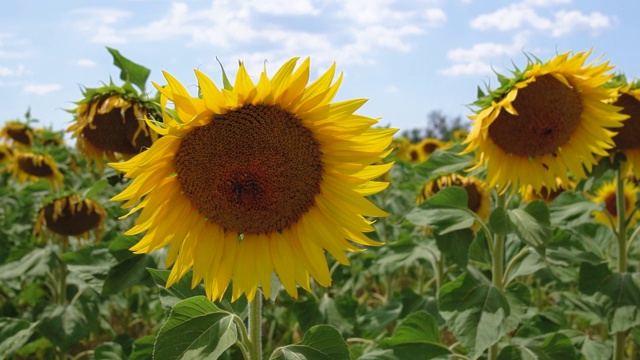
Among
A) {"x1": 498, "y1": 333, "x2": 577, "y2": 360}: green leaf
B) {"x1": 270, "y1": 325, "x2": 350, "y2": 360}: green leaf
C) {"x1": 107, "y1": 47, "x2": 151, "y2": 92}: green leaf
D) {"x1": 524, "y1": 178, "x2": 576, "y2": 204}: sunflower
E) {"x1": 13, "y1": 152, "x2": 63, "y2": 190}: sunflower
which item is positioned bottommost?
{"x1": 498, "y1": 333, "x2": 577, "y2": 360}: green leaf

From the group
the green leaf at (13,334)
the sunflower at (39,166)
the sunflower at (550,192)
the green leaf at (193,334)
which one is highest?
the sunflower at (550,192)

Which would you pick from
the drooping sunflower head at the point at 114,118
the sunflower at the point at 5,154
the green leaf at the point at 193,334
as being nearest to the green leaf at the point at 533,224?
the green leaf at the point at 193,334

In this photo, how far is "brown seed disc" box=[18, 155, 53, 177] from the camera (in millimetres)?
6384

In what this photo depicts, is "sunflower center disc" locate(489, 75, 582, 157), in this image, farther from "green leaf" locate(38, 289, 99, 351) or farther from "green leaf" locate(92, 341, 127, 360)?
"green leaf" locate(38, 289, 99, 351)

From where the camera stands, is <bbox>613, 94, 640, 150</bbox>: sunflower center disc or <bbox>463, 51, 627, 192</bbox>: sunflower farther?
<bbox>613, 94, 640, 150</bbox>: sunflower center disc

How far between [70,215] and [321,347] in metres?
2.29

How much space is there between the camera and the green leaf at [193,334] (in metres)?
1.60

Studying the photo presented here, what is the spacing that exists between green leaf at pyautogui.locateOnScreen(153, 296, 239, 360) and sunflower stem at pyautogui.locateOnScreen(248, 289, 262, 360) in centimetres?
11

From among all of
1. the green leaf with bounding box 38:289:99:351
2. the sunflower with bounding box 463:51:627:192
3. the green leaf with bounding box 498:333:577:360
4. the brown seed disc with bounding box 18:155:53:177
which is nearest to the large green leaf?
the sunflower with bounding box 463:51:627:192

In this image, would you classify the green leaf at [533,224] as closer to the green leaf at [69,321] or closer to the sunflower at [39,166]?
the green leaf at [69,321]

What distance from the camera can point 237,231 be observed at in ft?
5.87

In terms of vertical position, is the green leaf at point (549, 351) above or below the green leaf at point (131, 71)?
below

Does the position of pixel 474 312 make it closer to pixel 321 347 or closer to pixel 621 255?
pixel 321 347

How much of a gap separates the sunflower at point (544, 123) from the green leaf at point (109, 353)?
1.75 meters
